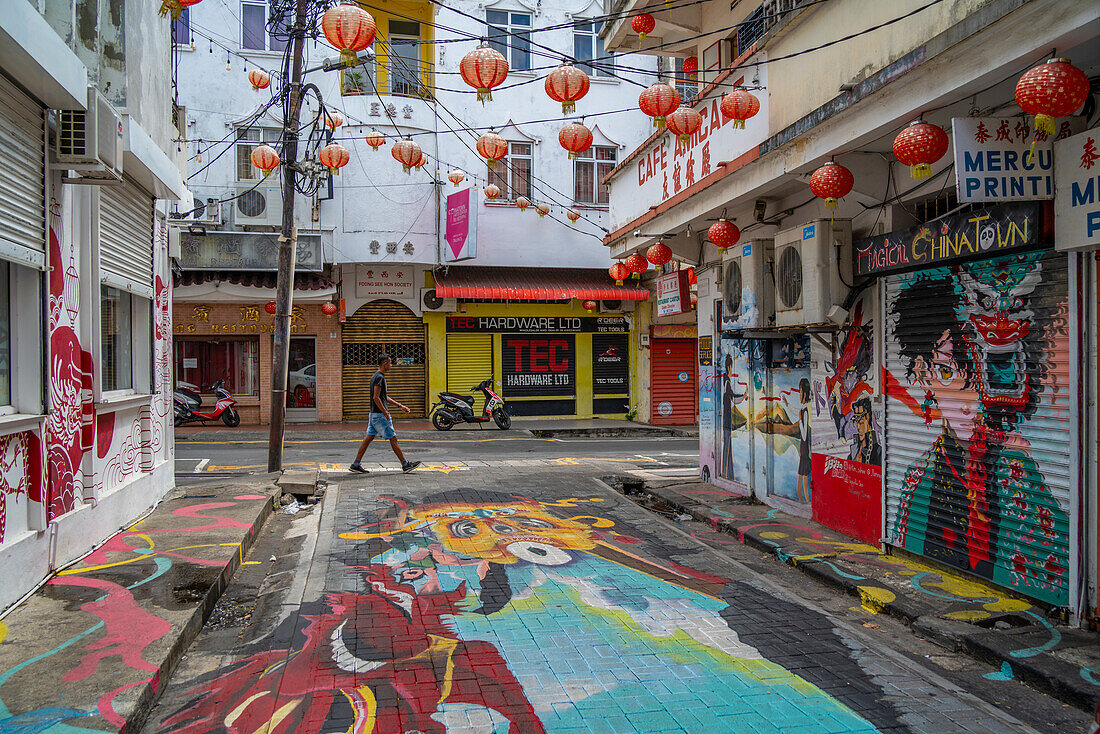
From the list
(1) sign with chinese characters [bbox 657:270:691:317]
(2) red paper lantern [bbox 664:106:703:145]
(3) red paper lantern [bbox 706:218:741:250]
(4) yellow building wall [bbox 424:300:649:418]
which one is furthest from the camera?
(4) yellow building wall [bbox 424:300:649:418]

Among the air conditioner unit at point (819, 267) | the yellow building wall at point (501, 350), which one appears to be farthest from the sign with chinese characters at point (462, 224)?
the air conditioner unit at point (819, 267)

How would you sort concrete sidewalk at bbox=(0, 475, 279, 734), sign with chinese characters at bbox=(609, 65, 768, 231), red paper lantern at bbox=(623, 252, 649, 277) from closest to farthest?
1. concrete sidewalk at bbox=(0, 475, 279, 734)
2. sign with chinese characters at bbox=(609, 65, 768, 231)
3. red paper lantern at bbox=(623, 252, 649, 277)

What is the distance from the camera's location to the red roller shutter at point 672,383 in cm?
2316

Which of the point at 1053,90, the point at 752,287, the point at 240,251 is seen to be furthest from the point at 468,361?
the point at 1053,90

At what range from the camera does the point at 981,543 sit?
586 centimetres

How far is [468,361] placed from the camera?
2212 centimetres

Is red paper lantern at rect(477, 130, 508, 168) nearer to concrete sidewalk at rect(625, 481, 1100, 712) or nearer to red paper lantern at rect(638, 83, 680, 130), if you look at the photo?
red paper lantern at rect(638, 83, 680, 130)

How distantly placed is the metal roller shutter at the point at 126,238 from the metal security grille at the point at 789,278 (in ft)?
22.0

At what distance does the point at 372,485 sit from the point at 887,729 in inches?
329

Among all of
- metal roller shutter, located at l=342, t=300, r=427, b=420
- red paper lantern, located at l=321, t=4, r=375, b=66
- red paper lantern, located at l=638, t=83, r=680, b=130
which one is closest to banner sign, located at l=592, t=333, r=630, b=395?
metal roller shutter, located at l=342, t=300, r=427, b=420

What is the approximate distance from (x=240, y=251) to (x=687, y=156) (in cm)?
1330

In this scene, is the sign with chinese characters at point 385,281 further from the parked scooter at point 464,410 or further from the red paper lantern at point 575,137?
the red paper lantern at point 575,137

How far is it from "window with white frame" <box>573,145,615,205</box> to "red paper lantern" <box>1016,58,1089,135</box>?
18270 millimetres

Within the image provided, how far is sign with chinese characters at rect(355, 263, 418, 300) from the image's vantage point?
69.7ft
